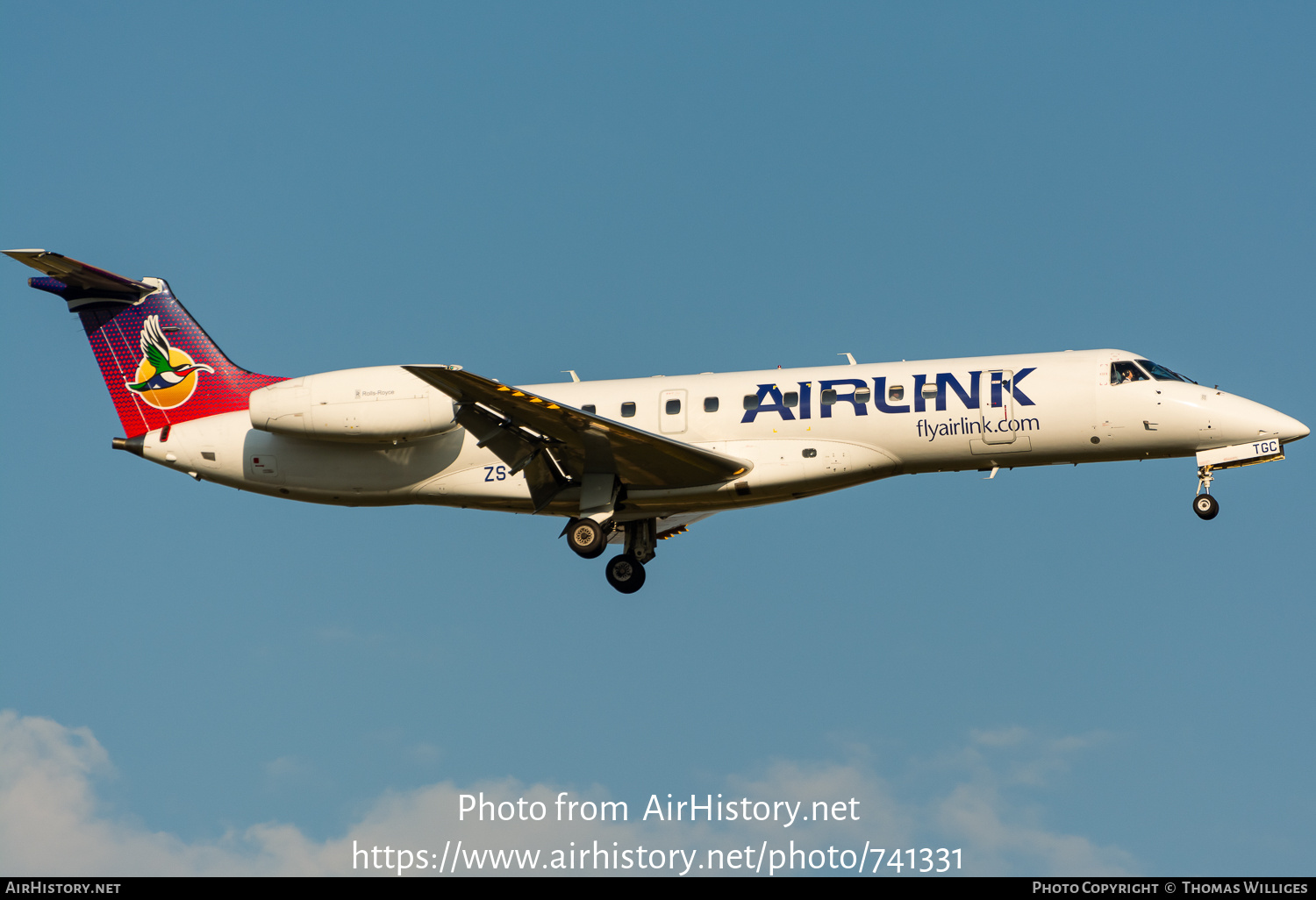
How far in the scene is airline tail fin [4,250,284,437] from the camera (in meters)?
26.5

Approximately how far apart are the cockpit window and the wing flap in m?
7.11

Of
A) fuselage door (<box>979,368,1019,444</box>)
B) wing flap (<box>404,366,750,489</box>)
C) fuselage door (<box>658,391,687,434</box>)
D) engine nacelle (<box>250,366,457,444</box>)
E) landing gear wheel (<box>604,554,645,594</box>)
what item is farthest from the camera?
landing gear wheel (<box>604,554,645,594</box>)

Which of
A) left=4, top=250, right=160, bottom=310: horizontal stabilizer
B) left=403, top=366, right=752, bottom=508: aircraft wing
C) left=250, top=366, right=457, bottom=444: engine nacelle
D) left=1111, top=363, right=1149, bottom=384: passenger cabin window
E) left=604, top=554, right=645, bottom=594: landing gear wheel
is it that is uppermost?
left=4, top=250, right=160, bottom=310: horizontal stabilizer

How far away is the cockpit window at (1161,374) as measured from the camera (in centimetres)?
2366

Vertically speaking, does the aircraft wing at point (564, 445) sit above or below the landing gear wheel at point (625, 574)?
above

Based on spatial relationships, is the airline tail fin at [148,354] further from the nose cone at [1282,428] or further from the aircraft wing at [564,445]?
the nose cone at [1282,428]

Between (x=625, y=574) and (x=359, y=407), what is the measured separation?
5.93 m

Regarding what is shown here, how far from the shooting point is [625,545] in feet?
87.9

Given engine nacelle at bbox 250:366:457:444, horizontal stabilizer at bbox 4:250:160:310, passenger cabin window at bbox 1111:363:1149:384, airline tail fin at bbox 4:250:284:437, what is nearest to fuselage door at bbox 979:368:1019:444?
passenger cabin window at bbox 1111:363:1149:384

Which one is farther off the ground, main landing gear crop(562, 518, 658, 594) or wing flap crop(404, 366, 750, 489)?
wing flap crop(404, 366, 750, 489)

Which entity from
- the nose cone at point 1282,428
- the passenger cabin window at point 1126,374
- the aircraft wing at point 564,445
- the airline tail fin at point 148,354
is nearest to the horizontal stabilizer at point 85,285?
the airline tail fin at point 148,354

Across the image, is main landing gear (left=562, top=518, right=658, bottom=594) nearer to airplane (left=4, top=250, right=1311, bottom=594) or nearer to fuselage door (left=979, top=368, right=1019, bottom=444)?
airplane (left=4, top=250, right=1311, bottom=594)

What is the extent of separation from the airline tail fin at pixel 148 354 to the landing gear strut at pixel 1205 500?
17.0 metres
